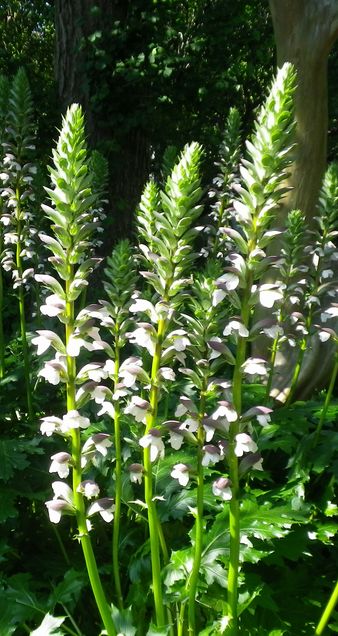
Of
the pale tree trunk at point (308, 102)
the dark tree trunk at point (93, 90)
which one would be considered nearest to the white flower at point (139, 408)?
the pale tree trunk at point (308, 102)

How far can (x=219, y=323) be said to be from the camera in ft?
7.95

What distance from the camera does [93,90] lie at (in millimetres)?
8461

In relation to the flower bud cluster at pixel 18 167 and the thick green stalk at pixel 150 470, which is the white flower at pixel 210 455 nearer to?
the thick green stalk at pixel 150 470

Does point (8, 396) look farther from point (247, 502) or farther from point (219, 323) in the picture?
point (219, 323)

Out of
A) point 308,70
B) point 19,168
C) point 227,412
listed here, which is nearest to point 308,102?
point 308,70

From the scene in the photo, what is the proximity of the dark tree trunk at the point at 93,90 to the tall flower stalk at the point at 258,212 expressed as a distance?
20.4 ft

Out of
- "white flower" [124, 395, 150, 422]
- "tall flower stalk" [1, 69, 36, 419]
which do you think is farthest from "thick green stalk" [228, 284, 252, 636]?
"tall flower stalk" [1, 69, 36, 419]

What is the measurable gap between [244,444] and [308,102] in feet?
12.9

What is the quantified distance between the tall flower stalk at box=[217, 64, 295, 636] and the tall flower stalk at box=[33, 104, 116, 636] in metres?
0.53

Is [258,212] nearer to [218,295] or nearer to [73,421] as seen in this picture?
[218,295]

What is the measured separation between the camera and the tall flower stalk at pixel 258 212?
215cm

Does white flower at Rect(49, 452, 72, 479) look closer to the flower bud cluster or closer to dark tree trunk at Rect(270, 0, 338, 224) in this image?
the flower bud cluster

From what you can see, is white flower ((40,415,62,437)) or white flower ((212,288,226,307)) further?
white flower ((40,415,62,437))

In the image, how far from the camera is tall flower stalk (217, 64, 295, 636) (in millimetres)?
2150
